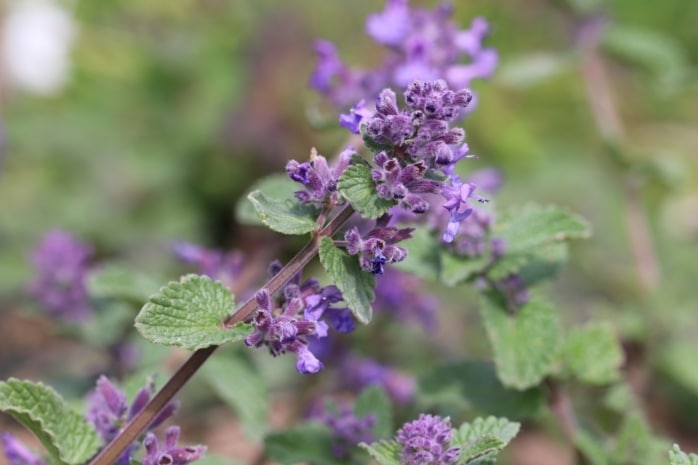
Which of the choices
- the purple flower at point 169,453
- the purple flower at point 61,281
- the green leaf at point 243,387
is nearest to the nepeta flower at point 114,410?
the purple flower at point 169,453

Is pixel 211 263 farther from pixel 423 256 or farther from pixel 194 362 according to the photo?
pixel 194 362

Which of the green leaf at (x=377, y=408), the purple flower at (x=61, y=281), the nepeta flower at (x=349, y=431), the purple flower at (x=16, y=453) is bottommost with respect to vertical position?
the purple flower at (x=16, y=453)

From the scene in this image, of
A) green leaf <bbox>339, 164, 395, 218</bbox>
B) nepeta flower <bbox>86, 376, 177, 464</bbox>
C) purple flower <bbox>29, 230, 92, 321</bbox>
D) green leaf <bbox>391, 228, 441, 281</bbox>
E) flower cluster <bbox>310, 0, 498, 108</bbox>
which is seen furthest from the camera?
purple flower <bbox>29, 230, 92, 321</bbox>

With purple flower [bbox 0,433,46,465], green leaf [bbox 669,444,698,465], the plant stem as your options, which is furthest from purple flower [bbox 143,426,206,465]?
green leaf [bbox 669,444,698,465]

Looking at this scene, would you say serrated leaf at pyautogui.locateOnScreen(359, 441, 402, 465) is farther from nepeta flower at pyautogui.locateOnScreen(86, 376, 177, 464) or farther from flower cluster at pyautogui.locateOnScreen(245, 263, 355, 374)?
nepeta flower at pyautogui.locateOnScreen(86, 376, 177, 464)

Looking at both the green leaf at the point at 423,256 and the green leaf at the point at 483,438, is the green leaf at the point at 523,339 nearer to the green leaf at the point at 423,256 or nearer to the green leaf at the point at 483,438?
the green leaf at the point at 423,256
